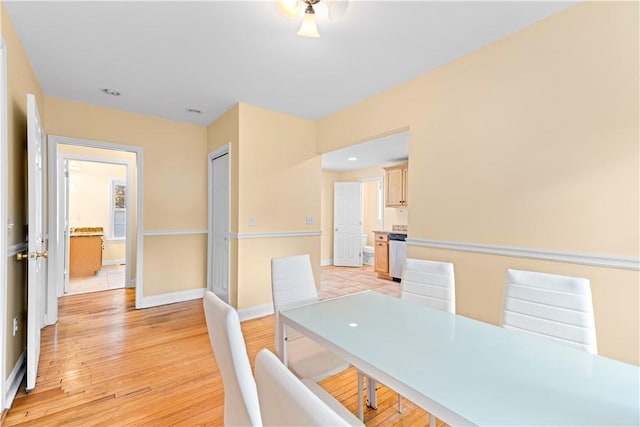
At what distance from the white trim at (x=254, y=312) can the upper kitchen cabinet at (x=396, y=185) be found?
3323 mm

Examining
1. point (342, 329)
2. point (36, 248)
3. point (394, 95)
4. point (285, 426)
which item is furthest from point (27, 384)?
point (394, 95)

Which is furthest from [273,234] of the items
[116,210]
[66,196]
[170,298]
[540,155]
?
[116,210]

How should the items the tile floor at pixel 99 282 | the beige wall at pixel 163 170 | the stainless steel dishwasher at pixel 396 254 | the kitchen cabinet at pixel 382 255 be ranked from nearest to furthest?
the beige wall at pixel 163 170, the tile floor at pixel 99 282, the stainless steel dishwasher at pixel 396 254, the kitchen cabinet at pixel 382 255

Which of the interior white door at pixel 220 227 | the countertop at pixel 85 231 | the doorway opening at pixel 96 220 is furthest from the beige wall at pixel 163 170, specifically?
the countertop at pixel 85 231

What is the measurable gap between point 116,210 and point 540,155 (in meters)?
7.74

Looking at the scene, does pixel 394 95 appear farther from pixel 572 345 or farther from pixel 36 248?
pixel 36 248

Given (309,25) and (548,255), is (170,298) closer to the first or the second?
(309,25)

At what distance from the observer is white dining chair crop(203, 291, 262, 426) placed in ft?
2.61

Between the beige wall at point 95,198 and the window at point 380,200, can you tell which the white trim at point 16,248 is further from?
the window at point 380,200

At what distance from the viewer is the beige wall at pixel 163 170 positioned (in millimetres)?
3437

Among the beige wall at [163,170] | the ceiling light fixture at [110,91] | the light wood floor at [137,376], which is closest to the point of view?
the light wood floor at [137,376]

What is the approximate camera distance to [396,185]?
5.74m

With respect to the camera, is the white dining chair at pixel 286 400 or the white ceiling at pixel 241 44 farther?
the white ceiling at pixel 241 44

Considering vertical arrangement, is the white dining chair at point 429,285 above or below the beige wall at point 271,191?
below
